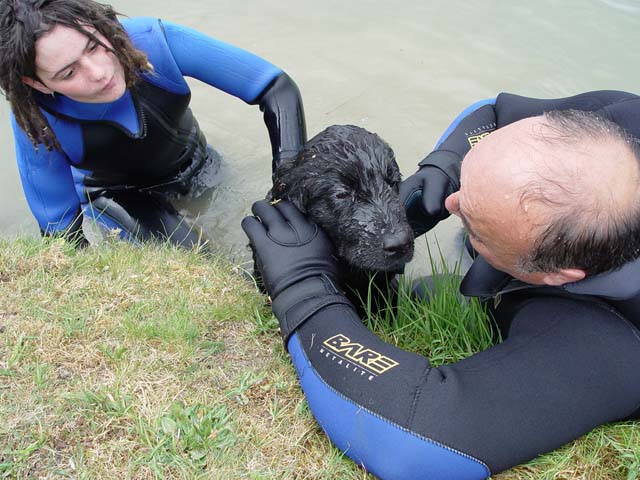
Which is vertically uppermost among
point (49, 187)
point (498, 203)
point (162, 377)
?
point (498, 203)

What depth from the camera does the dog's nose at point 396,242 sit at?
10.7 ft

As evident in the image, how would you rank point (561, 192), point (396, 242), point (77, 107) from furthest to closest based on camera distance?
point (77, 107) < point (396, 242) < point (561, 192)

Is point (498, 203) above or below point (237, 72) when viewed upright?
above

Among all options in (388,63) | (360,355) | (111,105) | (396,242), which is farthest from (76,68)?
(388,63)

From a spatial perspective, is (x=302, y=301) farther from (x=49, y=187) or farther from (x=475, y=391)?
(x=49, y=187)

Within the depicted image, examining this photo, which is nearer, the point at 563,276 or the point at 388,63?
the point at 563,276

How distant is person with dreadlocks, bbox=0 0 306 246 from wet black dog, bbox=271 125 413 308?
85cm

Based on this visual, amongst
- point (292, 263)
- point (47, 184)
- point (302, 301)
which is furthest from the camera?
point (47, 184)

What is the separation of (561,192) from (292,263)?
52.2 inches

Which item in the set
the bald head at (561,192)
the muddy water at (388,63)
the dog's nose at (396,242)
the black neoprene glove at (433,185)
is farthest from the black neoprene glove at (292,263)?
the muddy water at (388,63)

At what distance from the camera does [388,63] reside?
7473 millimetres

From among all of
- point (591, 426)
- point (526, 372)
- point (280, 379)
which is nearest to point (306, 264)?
point (280, 379)

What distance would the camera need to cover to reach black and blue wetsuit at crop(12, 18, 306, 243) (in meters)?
4.44

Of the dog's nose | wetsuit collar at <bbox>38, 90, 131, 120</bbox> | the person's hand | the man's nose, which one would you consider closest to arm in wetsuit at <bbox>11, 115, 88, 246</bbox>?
wetsuit collar at <bbox>38, 90, 131, 120</bbox>
